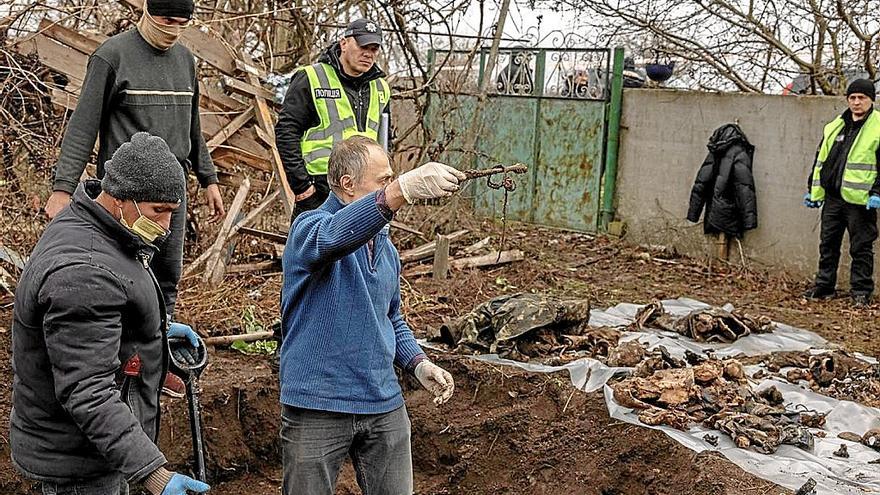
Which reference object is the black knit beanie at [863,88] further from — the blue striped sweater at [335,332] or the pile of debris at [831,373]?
the blue striped sweater at [335,332]

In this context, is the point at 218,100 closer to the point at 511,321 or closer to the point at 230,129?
the point at 230,129

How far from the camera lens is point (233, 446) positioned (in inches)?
219

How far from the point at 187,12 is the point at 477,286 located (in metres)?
3.85

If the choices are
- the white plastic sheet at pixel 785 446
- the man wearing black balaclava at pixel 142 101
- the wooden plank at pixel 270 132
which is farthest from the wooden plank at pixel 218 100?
the white plastic sheet at pixel 785 446

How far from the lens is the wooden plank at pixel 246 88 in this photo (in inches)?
278

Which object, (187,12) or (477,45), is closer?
(187,12)

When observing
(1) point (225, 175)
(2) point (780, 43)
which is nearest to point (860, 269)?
(2) point (780, 43)

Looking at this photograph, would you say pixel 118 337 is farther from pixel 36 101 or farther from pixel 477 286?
pixel 477 286

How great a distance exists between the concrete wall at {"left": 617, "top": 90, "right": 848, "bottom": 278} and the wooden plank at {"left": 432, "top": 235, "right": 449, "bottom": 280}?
3390mm

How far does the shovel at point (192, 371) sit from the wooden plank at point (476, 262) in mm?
4674

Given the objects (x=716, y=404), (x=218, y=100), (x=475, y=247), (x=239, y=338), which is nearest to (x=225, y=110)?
(x=218, y=100)

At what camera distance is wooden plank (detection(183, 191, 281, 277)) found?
699cm

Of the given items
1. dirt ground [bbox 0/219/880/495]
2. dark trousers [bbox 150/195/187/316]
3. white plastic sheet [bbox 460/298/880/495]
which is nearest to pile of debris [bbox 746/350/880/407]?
white plastic sheet [bbox 460/298/880/495]

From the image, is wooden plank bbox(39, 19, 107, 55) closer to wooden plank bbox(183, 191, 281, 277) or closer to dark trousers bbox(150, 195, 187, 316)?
wooden plank bbox(183, 191, 281, 277)
